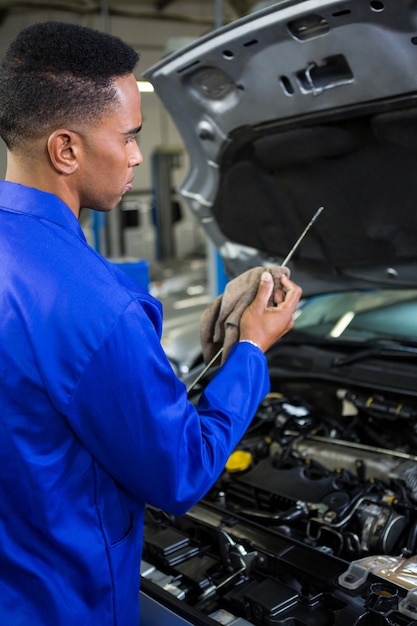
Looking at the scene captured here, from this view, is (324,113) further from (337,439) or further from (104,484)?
(104,484)

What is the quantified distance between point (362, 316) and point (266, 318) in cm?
145

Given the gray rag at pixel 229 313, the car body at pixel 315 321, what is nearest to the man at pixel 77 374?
the gray rag at pixel 229 313

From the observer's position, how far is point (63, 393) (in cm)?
101

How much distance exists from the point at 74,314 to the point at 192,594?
2.77 feet

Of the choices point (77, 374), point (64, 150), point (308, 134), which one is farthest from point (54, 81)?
point (308, 134)

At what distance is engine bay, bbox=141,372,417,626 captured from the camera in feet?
4.56

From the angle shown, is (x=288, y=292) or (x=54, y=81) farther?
(x=288, y=292)

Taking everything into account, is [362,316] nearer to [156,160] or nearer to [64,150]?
[64,150]

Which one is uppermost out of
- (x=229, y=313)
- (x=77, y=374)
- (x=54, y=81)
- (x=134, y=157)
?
(x=54, y=81)

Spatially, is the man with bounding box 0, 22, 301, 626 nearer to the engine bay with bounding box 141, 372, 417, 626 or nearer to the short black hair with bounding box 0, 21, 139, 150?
the short black hair with bounding box 0, 21, 139, 150

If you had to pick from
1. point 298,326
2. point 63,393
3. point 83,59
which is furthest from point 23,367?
point 298,326

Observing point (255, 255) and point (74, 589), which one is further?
point (255, 255)

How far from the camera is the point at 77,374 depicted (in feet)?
3.29

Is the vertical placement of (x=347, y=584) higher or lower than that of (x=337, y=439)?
higher
